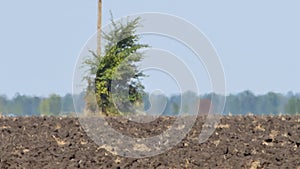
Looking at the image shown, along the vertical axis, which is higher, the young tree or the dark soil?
the young tree

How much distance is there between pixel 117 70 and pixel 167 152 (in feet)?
54.0

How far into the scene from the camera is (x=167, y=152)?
56.5 ft

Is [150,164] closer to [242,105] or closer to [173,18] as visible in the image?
[173,18]

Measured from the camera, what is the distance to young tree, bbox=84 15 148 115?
32625mm

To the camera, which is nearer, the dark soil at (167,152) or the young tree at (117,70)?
the dark soil at (167,152)

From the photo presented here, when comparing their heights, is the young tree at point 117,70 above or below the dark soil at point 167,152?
above

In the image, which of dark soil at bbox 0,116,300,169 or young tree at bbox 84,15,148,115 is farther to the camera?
young tree at bbox 84,15,148,115

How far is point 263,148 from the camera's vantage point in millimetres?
17625

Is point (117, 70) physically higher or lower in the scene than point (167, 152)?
higher

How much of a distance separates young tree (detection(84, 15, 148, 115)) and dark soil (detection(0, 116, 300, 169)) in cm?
946

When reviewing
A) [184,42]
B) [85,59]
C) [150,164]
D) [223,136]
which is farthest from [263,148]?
[85,59]

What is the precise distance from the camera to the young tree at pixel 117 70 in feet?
107

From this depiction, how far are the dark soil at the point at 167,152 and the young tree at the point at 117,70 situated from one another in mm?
9462

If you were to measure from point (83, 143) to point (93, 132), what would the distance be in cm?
190
